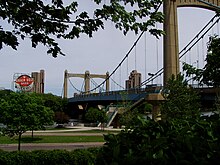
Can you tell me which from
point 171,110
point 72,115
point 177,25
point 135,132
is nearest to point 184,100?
point 171,110

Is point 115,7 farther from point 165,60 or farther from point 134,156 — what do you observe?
point 165,60

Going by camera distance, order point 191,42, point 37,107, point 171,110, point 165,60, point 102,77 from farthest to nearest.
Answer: point 102,77 → point 191,42 → point 165,60 → point 37,107 → point 171,110

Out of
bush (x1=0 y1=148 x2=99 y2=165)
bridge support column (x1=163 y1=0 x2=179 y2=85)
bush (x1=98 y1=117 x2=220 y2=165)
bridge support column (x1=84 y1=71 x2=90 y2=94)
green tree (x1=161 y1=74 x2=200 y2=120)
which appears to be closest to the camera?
bush (x1=98 y1=117 x2=220 y2=165)

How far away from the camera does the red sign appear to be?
195 ft

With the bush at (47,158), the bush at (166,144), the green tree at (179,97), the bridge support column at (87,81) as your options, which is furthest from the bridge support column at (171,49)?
the bridge support column at (87,81)

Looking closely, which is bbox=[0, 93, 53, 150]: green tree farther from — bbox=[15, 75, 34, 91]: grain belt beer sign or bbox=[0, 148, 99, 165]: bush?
bbox=[15, 75, 34, 91]: grain belt beer sign

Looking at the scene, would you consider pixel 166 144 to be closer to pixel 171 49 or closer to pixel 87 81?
pixel 171 49

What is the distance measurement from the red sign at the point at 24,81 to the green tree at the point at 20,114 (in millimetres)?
35450

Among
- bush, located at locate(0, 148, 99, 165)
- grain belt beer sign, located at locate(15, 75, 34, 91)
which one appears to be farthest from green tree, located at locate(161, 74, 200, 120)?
grain belt beer sign, located at locate(15, 75, 34, 91)

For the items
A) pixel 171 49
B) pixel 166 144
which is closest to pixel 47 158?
pixel 166 144

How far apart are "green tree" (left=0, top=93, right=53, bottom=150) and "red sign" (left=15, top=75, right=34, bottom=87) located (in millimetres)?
35450

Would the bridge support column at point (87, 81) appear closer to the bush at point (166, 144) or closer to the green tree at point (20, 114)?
the green tree at point (20, 114)

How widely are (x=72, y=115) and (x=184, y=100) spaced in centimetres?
7280

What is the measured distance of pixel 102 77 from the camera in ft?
354
